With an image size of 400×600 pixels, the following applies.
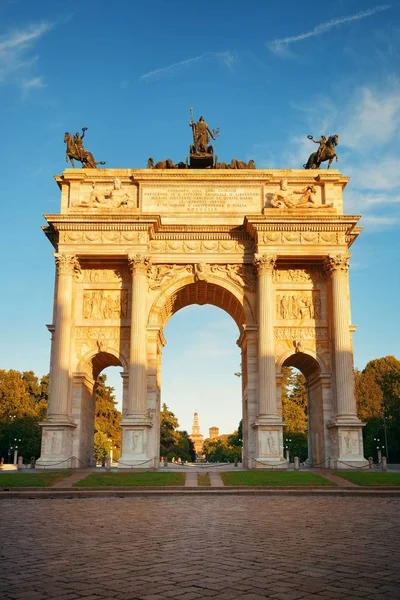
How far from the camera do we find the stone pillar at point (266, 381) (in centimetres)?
3503

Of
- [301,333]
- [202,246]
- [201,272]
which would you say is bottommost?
[301,333]

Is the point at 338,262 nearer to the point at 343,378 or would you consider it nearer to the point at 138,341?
the point at 343,378

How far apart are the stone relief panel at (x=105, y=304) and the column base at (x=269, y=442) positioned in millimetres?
10654

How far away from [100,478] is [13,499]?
6587 mm

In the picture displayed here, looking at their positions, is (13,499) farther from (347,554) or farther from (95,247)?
(95,247)

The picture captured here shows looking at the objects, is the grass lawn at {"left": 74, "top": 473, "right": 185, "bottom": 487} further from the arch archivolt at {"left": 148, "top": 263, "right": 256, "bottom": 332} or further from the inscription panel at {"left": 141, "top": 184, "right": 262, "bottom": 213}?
the inscription panel at {"left": 141, "top": 184, "right": 262, "bottom": 213}

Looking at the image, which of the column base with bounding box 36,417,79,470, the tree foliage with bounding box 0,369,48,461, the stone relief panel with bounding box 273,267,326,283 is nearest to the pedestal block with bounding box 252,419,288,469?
the stone relief panel with bounding box 273,267,326,283

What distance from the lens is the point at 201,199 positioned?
40.4m

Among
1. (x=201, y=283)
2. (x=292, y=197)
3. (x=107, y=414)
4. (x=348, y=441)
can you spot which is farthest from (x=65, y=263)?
(x=107, y=414)

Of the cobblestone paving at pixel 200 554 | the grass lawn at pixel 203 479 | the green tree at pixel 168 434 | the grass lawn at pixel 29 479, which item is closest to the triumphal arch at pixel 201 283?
the grass lawn at pixel 203 479

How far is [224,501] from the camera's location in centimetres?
2045

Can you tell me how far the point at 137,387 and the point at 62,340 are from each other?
518 cm

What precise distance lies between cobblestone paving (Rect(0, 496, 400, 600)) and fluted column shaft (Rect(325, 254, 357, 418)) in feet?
65.4

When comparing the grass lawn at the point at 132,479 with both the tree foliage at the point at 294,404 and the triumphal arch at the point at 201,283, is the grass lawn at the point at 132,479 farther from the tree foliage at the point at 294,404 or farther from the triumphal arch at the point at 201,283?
the tree foliage at the point at 294,404
